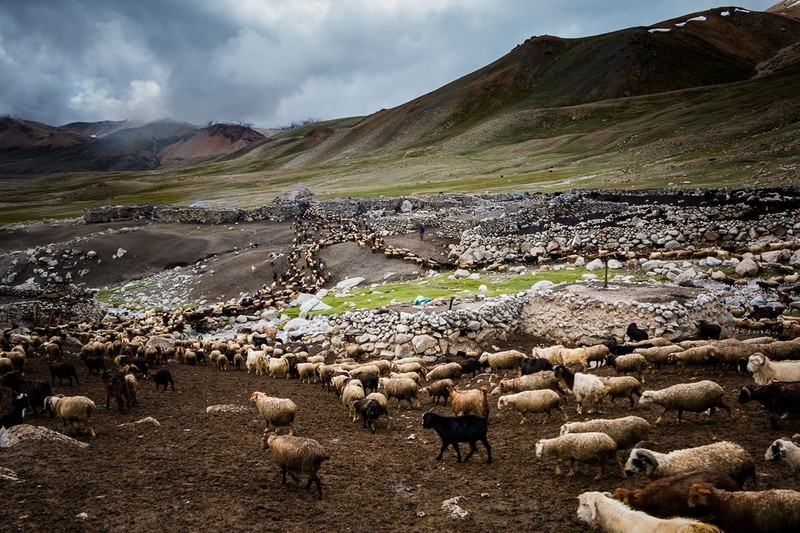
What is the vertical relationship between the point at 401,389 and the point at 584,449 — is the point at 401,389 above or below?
below

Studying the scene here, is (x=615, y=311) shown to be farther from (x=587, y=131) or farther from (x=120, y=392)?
(x=587, y=131)

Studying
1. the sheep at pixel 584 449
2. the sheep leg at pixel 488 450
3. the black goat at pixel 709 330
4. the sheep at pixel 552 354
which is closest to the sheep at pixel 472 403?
the sheep leg at pixel 488 450

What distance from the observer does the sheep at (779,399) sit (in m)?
9.05

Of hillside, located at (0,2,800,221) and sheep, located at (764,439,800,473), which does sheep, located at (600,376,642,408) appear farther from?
hillside, located at (0,2,800,221)

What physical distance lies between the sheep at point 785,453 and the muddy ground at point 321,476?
15 centimetres

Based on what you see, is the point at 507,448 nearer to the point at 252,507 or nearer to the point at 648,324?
the point at 252,507

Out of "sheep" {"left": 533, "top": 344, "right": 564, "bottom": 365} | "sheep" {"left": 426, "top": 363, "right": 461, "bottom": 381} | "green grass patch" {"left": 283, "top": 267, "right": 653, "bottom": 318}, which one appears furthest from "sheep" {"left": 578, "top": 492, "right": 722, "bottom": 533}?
"green grass patch" {"left": 283, "top": 267, "right": 653, "bottom": 318}

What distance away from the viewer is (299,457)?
807 centimetres

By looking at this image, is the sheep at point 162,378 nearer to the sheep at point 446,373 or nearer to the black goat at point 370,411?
the black goat at point 370,411

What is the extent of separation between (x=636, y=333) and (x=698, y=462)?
11432 mm

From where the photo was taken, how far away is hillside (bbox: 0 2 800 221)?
62.1 m

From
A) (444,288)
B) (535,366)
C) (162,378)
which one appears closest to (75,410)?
(162,378)

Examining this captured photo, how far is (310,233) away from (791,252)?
34.6 meters

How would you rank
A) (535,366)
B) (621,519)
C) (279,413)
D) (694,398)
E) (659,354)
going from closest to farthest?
(621,519)
(694,398)
(279,413)
(535,366)
(659,354)
